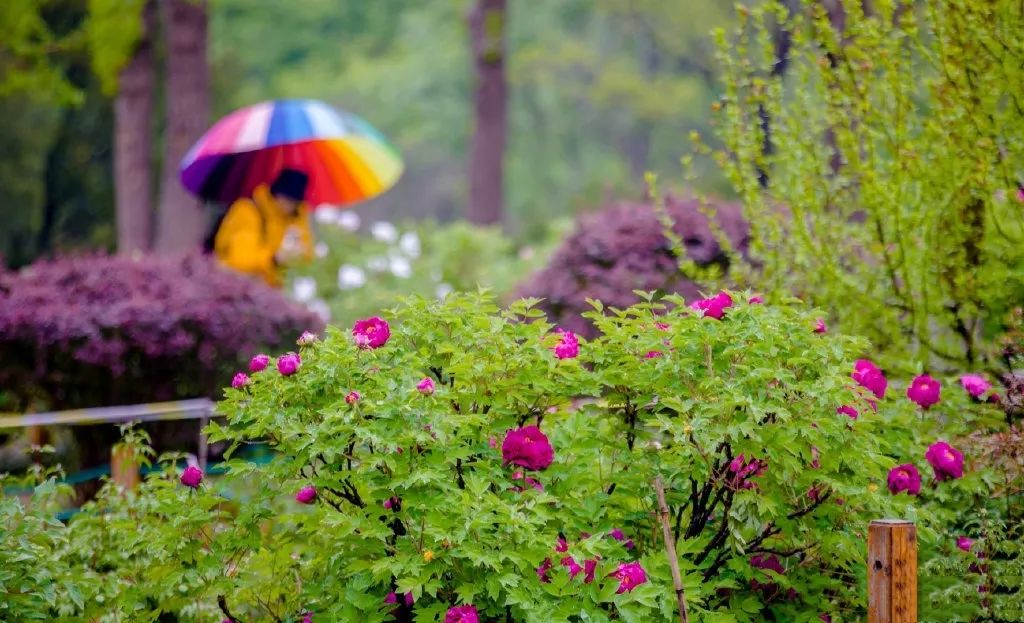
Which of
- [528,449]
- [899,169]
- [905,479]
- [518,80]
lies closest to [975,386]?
[905,479]

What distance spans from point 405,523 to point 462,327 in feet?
1.89

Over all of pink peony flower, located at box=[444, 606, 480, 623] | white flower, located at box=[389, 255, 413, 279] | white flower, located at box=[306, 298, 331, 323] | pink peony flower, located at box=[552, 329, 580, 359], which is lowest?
pink peony flower, located at box=[444, 606, 480, 623]

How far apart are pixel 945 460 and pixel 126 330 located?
4.67 m

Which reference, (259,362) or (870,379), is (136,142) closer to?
(259,362)

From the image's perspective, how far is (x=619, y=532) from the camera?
3.53 metres

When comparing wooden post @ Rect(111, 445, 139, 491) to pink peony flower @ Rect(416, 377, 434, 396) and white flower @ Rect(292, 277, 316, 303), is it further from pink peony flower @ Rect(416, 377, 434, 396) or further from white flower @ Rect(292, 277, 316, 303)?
white flower @ Rect(292, 277, 316, 303)

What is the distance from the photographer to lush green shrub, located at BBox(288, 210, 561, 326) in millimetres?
11172

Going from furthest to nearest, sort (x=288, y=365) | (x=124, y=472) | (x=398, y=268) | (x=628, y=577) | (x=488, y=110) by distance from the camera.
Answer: (x=488, y=110) < (x=398, y=268) < (x=124, y=472) < (x=288, y=365) < (x=628, y=577)

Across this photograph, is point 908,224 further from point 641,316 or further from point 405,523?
point 405,523

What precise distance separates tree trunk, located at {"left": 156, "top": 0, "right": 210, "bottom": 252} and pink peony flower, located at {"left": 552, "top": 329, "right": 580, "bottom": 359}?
1015 centimetres

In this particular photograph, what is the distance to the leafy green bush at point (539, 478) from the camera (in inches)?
122

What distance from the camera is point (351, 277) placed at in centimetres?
1155

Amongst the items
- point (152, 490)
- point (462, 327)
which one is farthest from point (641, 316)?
point (152, 490)

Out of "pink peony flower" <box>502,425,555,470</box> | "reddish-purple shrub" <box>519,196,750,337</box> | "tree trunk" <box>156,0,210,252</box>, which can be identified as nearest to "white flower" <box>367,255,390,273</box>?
"tree trunk" <box>156,0,210,252</box>
